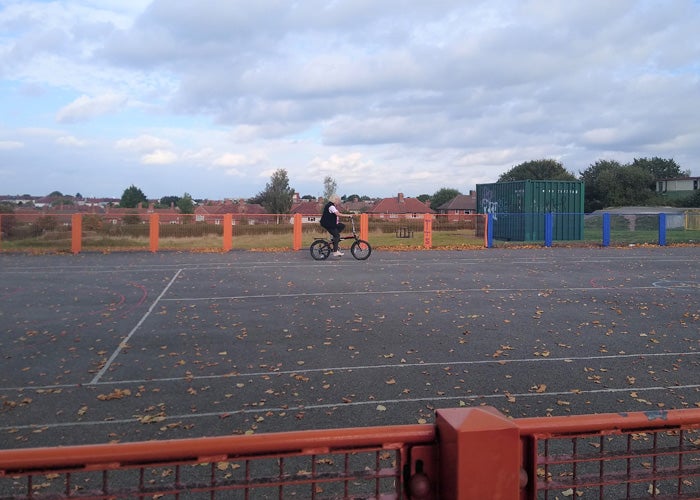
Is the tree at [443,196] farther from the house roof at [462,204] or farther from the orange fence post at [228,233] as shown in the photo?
the orange fence post at [228,233]

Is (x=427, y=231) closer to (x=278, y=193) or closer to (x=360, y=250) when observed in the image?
(x=360, y=250)

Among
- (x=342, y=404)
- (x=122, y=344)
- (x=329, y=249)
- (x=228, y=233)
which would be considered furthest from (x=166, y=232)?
(x=342, y=404)

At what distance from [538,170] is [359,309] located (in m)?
76.7

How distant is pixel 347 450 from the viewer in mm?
2590

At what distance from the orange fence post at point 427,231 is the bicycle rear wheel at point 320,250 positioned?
6764mm

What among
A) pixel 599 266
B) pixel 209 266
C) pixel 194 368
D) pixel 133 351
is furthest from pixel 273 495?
pixel 599 266

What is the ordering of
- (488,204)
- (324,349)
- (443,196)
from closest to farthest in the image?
(324,349) → (488,204) → (443,196)

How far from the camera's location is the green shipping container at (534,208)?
3002 cm

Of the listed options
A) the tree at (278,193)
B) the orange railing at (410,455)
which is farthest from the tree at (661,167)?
the orange railing at (410,455)

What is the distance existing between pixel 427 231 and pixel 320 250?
23.2 ft

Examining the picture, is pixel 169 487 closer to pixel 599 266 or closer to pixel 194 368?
pixel 194 368

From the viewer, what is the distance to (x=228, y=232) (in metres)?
24.6

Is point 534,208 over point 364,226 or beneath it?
over

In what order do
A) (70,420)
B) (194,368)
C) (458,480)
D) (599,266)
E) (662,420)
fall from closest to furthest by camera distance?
(458,480), (662,420), (70,420), (194,368), (599,266)
